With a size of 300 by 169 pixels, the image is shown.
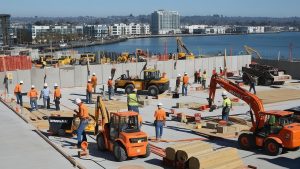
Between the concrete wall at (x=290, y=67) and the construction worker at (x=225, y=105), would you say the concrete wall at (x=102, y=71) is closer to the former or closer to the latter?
the concrete wall at (x=290, y=67)

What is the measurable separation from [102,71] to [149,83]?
286 inches

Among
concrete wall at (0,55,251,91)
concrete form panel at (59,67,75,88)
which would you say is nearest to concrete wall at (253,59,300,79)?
concrete wall at (0,55,251,91)

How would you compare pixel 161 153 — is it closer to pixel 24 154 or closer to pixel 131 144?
pixel 131 144

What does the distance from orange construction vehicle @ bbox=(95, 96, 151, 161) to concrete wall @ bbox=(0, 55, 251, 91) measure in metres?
16.5

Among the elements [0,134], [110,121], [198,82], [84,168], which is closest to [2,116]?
[0,134]

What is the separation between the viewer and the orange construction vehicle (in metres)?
14.0

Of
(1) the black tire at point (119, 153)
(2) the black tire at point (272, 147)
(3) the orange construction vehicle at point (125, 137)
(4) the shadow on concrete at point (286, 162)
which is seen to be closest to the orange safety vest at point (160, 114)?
(3) the orange construction vehicle at point (125, 137)

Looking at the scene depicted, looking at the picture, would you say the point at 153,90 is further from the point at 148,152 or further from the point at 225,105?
the point at 148,152

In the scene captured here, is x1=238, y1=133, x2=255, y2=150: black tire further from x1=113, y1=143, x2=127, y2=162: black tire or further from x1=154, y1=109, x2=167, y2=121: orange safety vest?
x1=113, y1=143, x2=127, y2=162: black tire

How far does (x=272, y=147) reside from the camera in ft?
48.6

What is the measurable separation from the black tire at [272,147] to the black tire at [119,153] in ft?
15.8

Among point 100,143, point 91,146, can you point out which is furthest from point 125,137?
point 91,146

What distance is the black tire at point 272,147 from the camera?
14688 mm

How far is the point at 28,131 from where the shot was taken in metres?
17.2
